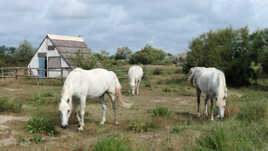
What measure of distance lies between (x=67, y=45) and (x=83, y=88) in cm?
1971

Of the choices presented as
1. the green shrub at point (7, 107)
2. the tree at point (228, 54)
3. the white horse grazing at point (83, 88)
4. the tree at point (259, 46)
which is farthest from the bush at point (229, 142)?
the tree at point (228, 54)

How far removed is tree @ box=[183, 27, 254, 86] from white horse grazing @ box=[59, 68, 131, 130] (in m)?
14.4

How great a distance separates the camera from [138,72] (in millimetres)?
16047

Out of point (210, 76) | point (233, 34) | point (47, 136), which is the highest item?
point (233, 34)

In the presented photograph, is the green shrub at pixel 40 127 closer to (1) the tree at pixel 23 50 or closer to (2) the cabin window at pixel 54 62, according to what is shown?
(2) the cabin window at pixel 54 62

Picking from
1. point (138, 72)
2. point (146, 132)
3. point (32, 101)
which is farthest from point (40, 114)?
point (138, 72)

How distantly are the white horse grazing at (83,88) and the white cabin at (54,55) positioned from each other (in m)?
16.1

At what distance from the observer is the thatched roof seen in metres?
24.2

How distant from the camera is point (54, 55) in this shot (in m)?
24.5

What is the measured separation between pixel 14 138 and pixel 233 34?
1927 centimetres

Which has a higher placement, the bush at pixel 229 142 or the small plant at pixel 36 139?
the bush at pixel 229 142

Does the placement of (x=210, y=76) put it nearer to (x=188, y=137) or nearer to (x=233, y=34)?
(x=188, y=137)

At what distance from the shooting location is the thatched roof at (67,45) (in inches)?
951

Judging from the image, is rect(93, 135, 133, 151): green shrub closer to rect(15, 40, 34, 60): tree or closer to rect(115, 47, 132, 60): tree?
rect(15, 40, 34, 60): tree
